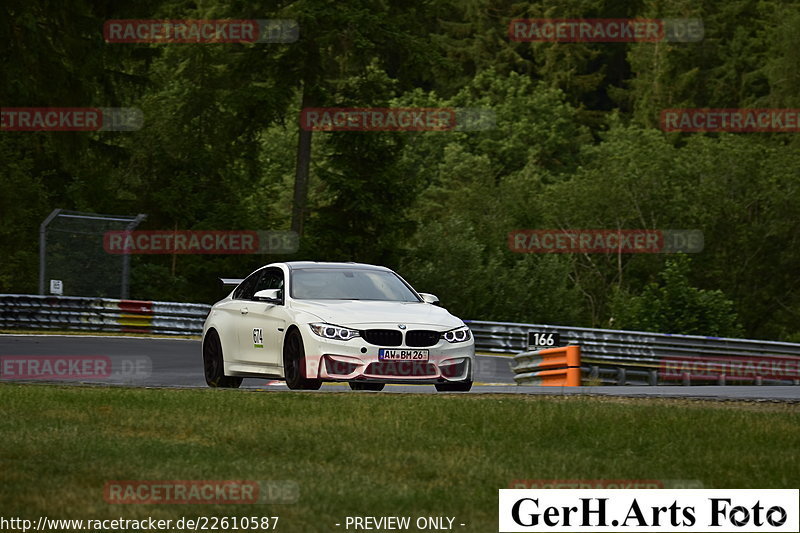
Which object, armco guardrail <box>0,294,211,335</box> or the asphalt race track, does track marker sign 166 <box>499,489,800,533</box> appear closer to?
the asphalt race track

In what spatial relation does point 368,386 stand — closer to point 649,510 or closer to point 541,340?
point 649,510

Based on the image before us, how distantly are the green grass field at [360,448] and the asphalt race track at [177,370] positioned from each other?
296 centimetres

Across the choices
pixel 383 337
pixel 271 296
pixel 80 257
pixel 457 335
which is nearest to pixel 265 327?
pixel 271 296

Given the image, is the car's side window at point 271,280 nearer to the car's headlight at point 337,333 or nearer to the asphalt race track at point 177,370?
the asphalt race track at point 177,370

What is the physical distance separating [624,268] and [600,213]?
2653mm

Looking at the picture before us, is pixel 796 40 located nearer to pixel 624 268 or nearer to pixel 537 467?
pixel 624 268

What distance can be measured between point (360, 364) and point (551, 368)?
32.6ft

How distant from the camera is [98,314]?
3466 centimetres

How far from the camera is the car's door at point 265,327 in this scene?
57.9ft

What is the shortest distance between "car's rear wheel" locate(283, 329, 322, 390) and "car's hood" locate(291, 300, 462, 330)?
1.12ft

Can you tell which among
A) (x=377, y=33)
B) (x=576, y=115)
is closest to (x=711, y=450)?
(x=377, y=33)

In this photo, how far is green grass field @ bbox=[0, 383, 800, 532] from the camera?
9.54m

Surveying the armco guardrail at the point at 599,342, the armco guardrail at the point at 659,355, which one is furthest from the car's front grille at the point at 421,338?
the armco guardrail at the point at 659,355

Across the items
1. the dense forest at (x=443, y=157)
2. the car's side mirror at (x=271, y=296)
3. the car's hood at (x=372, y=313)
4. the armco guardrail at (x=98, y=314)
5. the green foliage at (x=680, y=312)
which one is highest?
the dense forest at (x=443, y=157)
